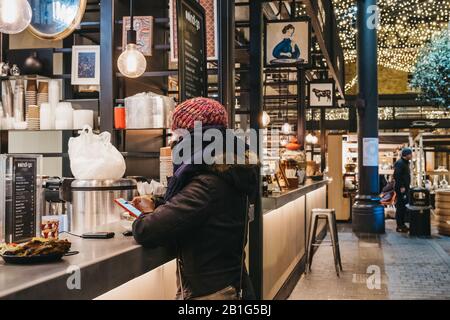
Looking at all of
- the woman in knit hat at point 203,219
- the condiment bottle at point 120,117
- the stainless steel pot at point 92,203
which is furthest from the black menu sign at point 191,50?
the condiment bottle at point 120,117

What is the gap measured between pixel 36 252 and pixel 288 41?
6501mm

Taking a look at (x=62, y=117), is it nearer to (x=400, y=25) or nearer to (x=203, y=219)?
(x=203, y=219)

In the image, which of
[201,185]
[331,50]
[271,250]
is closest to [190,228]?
[201,185]

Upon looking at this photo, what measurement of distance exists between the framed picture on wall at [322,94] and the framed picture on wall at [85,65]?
773cm

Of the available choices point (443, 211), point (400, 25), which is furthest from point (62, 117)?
point (400, 25)

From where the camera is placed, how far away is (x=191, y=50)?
3621 mm

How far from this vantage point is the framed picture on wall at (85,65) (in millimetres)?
5691

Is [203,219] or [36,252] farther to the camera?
[203,219]

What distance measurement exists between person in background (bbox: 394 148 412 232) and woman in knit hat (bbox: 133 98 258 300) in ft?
30.7

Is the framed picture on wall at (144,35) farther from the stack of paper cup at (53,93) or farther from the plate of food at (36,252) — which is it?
the plate of food at (36,252)
